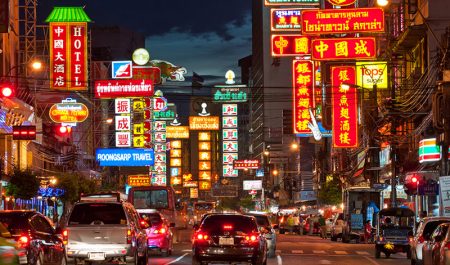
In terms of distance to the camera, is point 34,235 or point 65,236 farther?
point 65,236

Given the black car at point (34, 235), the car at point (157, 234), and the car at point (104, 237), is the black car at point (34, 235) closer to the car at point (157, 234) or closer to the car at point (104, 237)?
the car at point (104, 237)

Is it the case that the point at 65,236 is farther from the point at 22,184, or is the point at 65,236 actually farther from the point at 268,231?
the point at 22,184

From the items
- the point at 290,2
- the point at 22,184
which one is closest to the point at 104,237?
the point at 22,184

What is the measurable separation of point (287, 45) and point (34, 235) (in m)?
46.1

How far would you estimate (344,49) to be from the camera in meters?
53.2

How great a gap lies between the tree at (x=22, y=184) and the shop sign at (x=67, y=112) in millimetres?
12763

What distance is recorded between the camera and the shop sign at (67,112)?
66125 millimetres

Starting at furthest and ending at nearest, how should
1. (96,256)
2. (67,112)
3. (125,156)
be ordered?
(125,156) → (67,112) → (96,256)

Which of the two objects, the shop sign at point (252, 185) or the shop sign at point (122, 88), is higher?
the shop sign at point (122, 88)

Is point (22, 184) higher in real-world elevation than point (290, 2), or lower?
lower

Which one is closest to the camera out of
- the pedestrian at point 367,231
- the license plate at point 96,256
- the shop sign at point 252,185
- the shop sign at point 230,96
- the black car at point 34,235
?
the black car at point 34,235

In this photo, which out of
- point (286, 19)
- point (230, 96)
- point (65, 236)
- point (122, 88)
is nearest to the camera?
point (65, 236)

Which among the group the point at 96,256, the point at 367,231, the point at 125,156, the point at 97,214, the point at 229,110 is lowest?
→ the point at 367,231

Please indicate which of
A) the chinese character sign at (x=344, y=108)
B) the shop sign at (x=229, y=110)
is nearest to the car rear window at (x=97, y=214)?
the chinese character sign at (x=344, y=108)
